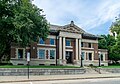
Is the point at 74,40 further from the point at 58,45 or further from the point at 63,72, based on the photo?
the point at 63,72

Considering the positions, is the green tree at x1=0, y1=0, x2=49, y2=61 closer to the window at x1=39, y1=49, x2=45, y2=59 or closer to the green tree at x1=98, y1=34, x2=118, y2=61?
the window at x1=39, y1=49, x2=45, y2=59

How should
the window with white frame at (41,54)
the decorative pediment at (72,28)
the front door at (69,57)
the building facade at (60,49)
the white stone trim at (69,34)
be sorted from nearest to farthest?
the building facade at (60,49) < the window with white frame at (41,54) < the white stone trim at (69,34) < the decorative pediment at (72,28) < the front door at (69,57)

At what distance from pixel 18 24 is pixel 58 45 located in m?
17.0

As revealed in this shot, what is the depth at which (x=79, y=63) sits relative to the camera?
5497 cm

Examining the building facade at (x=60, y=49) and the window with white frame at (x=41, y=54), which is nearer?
the building facade at (x=60, y=49)

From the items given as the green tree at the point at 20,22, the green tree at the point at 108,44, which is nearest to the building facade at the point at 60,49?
the green tree at the point at 20,22

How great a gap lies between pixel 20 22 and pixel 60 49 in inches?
649

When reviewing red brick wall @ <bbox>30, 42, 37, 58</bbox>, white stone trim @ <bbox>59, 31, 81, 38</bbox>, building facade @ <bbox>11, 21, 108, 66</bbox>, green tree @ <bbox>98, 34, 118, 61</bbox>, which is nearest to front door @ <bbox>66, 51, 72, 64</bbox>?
building facade @ <bbox>11, 21, 108, 66</bbox>

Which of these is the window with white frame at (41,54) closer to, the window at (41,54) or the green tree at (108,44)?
the window at (41,54)

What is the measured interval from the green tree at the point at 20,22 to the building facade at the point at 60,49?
6323 millimetres

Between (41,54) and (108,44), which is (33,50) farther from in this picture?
(108,44)

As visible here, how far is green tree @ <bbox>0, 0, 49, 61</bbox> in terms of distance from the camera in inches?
1550

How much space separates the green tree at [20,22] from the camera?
3938 cm

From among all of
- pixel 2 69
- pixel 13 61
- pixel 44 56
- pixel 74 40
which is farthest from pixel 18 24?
pixel 74 40
